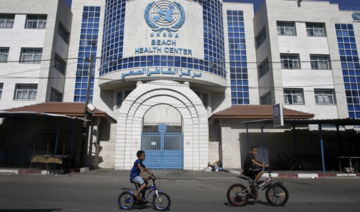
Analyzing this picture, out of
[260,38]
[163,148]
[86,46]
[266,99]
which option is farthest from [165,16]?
[266,99]

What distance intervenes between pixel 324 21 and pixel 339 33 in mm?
2063

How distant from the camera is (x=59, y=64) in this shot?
24.8 meters

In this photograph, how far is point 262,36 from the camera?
26.7 m

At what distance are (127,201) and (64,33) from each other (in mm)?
25953

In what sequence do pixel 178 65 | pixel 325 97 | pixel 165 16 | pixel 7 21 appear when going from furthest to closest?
pixel 7 21
pixel 325 97
pixel 165 16
pixel 178 65

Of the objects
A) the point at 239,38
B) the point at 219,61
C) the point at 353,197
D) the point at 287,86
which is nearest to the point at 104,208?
the point at 353,197

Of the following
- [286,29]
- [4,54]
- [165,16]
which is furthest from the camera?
[286,29]

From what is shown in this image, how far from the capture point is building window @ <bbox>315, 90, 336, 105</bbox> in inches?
922

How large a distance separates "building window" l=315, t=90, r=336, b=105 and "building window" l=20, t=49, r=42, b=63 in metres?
27.9

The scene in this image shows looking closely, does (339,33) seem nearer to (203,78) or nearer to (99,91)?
(203,78)

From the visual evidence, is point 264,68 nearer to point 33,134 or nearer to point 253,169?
point 253,169

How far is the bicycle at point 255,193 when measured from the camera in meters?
6.28

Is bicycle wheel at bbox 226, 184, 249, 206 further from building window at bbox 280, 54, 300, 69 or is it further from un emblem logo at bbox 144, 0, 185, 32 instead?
building window at bbox 280, 54, 300, 69

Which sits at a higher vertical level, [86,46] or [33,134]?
[86,46]
